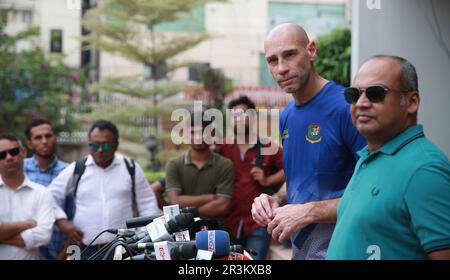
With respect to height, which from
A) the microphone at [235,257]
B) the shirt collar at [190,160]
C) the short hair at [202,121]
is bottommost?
the microphone at [235,257]

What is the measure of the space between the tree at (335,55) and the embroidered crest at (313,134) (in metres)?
4.60

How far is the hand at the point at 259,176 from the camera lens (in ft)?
18.8

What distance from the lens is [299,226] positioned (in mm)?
3078

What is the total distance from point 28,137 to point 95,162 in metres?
1.11

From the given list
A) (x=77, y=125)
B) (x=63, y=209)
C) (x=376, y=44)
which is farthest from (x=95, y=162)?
(x=77, y=125)

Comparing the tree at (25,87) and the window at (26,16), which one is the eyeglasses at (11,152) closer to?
the tree at (25,87)

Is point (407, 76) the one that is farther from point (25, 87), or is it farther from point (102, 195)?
point (25, 87)

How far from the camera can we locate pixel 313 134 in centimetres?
344

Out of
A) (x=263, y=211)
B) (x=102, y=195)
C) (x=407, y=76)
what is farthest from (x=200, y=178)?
(x=407, y=76)

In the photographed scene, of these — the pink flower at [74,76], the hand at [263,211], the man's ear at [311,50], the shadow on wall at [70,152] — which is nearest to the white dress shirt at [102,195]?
the hand at [263,211]

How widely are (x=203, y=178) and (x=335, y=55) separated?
136 inches

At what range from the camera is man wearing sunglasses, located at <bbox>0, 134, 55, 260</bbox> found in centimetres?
→ 505

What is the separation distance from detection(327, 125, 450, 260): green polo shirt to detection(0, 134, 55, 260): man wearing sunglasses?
3273 millimetres

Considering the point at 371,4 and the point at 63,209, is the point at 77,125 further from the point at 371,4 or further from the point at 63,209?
the point at 371,4
